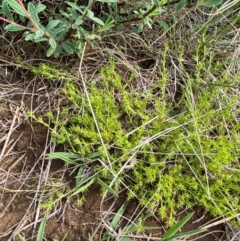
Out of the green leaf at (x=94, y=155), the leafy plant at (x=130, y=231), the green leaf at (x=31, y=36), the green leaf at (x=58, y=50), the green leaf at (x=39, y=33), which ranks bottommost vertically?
the leafy plant at (x=130, y=231)

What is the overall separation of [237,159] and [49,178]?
0.70m

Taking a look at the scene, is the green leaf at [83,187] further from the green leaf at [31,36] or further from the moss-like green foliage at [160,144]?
the green leaf at [31,36]

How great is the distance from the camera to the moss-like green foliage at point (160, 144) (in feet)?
5.55

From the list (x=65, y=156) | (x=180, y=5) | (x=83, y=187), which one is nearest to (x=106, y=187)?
(x=83, y=187)

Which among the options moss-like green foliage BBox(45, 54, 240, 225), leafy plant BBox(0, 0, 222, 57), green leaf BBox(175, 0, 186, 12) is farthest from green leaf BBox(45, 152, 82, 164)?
green leaf BBox(175, 0, 186, 12)

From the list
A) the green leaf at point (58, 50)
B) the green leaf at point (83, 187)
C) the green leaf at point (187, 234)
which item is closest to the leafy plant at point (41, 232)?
the green leaf at point (83, 187)

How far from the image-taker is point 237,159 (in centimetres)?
176

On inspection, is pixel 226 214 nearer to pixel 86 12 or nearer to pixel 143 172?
pixel 143 172

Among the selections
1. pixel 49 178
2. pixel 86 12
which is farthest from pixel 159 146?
pixel 86 12

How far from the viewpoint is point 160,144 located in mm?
1763

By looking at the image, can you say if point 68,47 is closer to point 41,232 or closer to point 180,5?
point 180,5

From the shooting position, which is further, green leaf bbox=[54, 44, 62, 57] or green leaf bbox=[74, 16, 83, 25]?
green leaf bbox=[54, 44, 62, 57]

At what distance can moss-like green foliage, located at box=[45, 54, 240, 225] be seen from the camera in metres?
1.69

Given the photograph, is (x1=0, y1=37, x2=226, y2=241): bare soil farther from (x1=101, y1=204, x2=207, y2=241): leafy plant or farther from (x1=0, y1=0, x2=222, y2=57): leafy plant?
(x1=0, y1=0, x2=222, y2=57): leafy plant
